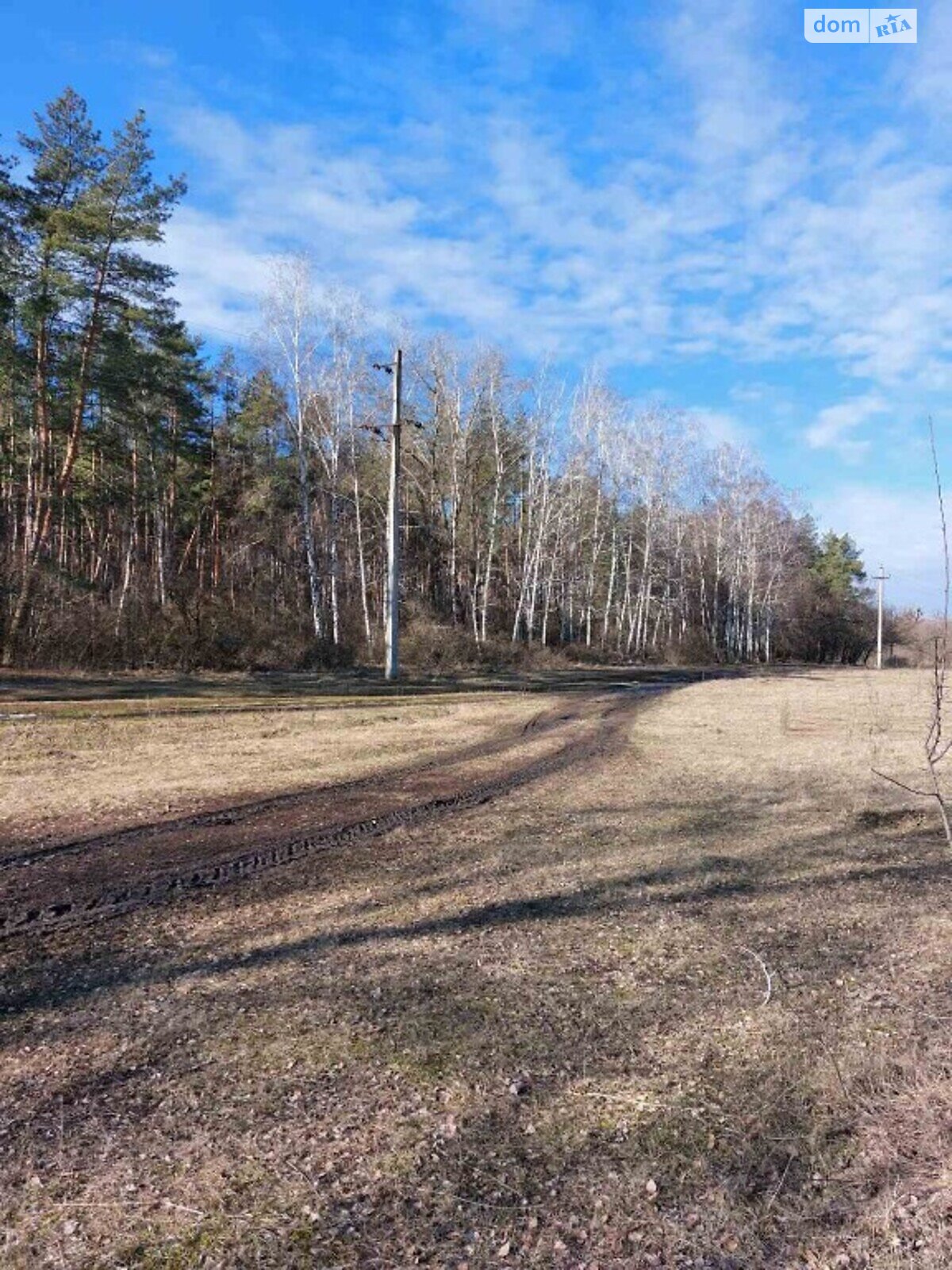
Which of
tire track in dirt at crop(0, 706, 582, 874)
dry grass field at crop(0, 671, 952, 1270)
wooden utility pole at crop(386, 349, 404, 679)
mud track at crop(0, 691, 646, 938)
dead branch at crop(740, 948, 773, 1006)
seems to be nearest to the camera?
dry grass field at crop(0, 671, 952, 1270)

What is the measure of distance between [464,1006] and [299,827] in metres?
3.50

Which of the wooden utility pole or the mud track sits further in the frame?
the wooden utility pole

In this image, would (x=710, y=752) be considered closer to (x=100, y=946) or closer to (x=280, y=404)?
(x=100, y=946)

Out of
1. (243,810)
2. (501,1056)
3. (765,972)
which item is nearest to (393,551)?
(243,810)

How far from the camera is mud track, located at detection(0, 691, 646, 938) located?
16.8 feet

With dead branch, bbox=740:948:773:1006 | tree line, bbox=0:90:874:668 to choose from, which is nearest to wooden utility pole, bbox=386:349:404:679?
tree line, bbox=0:90:874:668

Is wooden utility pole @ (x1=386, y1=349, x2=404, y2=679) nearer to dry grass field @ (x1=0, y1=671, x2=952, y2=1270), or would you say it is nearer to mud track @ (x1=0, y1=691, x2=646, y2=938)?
mud track @ (x1=0, y1=691, x2=646, y2=938)

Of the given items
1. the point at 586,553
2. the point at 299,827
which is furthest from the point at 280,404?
the point at 299,827

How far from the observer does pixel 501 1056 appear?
10.8ft

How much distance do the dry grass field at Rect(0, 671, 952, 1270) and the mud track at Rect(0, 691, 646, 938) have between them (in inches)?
7.2

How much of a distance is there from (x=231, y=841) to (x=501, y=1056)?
373 cm

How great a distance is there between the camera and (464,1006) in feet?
12.2

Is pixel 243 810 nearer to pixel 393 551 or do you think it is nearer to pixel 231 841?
pixel 231 841

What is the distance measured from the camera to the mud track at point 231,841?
5.11 meters
